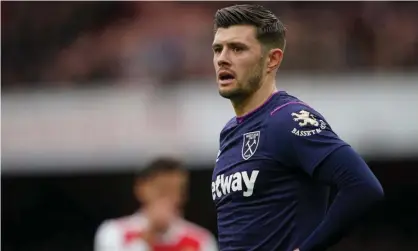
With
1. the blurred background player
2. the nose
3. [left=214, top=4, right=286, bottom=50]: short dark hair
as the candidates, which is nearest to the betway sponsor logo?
the nose

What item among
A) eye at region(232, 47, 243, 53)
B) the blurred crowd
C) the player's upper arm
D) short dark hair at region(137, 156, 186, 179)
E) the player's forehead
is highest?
the player's forehead

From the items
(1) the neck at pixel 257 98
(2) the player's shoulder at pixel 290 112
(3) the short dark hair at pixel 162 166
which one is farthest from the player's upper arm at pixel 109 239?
(2) the player's shoulder at pixel 290 112

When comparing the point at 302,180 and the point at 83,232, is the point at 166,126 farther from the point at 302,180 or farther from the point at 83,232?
the point at 302,180

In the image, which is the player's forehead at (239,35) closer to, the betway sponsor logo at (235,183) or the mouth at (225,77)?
the mouth at (225,77)

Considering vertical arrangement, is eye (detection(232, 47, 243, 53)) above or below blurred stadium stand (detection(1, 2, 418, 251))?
above

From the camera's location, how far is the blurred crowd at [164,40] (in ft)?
36.8

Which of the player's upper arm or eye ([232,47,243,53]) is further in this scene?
the player's upper arm

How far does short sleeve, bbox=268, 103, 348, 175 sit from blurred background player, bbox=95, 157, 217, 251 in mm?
2886

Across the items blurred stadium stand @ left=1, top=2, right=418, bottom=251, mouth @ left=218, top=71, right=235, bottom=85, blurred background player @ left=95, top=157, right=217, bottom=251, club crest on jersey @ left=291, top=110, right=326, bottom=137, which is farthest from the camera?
blurred stadium stand @ left=1, top=2, right=418, bottom=251

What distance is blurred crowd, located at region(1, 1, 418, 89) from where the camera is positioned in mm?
11219

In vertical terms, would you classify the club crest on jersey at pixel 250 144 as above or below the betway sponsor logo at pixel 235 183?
above

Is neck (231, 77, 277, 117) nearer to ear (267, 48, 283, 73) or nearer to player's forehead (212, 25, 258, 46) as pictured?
ear (267, 48, 283, 73)

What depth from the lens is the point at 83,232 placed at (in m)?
11.4

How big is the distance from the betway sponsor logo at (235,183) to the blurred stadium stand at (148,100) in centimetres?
621
